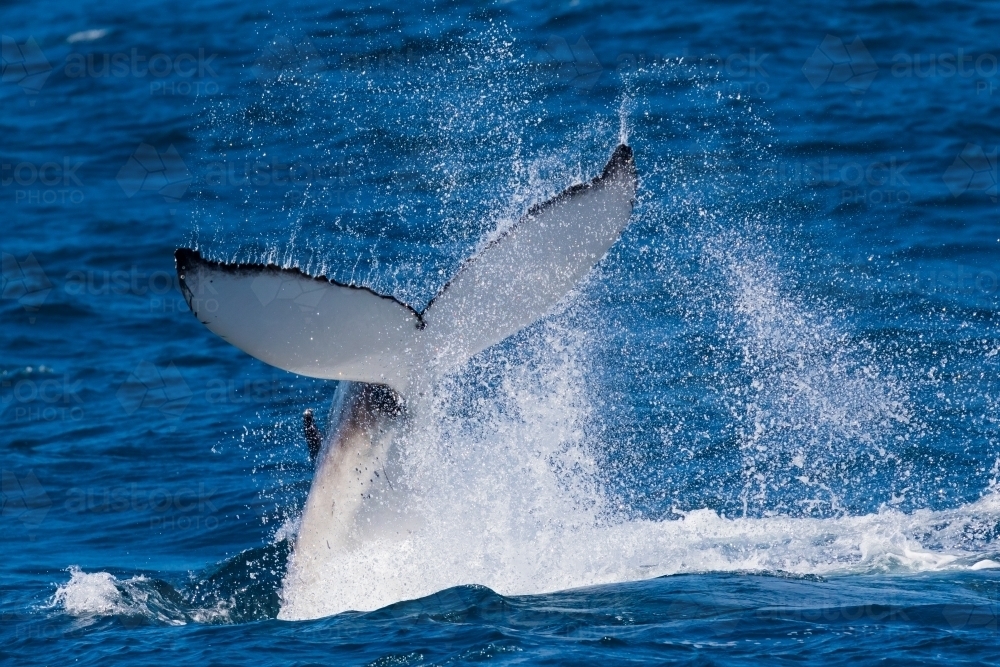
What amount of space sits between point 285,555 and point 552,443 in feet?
9.61

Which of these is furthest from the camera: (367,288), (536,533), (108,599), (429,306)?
(536,533)

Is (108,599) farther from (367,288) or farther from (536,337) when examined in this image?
(536,337)

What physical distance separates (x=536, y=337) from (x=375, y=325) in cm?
592

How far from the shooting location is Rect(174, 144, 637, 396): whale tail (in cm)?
902

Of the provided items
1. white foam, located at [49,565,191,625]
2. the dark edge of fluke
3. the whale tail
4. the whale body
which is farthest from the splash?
white foam, located at [49,565,191,625]

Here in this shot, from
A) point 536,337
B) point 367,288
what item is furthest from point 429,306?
point 536,337

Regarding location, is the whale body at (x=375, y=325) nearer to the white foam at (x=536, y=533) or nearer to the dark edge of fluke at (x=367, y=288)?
the dark edge of fluke at (x=367, y=288)

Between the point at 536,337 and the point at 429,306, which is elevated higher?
the point at 536,337

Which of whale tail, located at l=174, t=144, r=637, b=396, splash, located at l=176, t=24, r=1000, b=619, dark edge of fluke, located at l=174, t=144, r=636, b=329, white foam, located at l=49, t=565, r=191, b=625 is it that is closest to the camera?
dark edge of fluke, located at l=174, t=144, r=636, b=329

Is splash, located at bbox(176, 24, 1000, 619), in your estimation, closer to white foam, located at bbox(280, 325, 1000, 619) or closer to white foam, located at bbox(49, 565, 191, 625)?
white foam, located at bbox(280, 325, 1000, 619)

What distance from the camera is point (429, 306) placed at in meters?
10.1

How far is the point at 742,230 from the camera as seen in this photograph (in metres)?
21.2

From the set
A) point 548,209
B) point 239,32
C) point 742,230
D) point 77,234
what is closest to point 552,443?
point 548,209

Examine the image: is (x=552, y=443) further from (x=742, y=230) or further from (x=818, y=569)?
(x=742, y=230)
